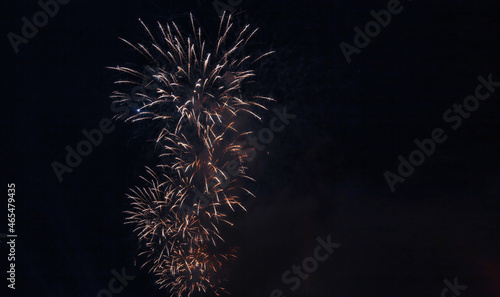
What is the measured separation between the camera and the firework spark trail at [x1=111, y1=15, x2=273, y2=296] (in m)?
2.90

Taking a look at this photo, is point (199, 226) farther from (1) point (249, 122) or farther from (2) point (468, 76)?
(2) point (468, 76)

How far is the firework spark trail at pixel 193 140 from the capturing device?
290 centimetres

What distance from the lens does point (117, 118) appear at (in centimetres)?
337

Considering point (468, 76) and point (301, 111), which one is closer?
point (301, 111)

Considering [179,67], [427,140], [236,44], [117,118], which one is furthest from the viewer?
[427,140]

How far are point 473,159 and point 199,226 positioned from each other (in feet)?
13.0

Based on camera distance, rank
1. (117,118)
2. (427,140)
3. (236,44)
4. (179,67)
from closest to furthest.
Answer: (179,67)
(236,44)
(117,118)
(427,140)

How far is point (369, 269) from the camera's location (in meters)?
3.83

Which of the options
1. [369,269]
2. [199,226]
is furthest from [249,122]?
[369,269]

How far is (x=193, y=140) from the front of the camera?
9.71 feet

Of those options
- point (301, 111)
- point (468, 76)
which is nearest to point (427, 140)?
point (468, 76)

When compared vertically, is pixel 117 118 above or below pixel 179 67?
above

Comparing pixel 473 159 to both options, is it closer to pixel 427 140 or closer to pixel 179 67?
pixel 427 140

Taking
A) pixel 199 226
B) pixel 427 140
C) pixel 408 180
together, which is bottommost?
pixel 408 180
